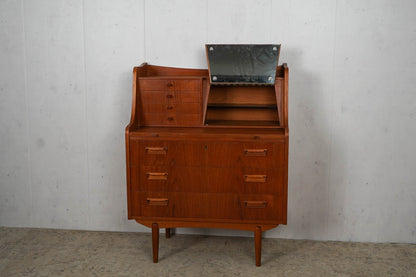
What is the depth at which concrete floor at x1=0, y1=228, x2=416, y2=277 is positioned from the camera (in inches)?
102

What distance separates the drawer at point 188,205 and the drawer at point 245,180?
58 mm

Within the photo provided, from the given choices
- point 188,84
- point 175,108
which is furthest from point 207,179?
point 188,84

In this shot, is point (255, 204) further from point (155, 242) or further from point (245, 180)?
point (155, 242)

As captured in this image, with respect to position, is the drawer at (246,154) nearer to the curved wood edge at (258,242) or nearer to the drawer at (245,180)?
the drawer at (245,180)

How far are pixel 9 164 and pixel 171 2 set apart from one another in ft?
5.93

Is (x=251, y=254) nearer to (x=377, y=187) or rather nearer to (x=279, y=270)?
(x=279, y=270)

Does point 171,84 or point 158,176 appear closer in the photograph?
point 158,176

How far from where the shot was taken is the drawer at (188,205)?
2.60m

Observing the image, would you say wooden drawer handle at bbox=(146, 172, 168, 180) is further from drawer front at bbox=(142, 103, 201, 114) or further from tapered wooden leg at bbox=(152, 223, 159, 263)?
drawer front at bbox=(142, 103, 201, 114)

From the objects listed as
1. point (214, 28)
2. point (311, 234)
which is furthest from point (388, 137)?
point (214, 28)

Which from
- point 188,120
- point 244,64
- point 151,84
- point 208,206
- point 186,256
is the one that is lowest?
point 186,256

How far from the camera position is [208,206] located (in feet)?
8.59

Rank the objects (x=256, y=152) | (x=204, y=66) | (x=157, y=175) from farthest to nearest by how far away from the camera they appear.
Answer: (x=204, y=66) → (x=157, y=175) → (x=256, y=152)

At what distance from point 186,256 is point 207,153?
0.77m
